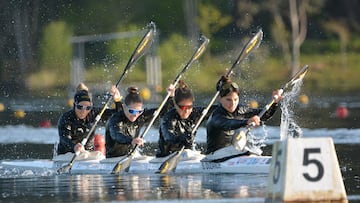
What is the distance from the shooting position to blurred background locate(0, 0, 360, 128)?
4534cm

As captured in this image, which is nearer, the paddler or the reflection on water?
the reflection on water

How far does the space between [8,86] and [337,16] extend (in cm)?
1636

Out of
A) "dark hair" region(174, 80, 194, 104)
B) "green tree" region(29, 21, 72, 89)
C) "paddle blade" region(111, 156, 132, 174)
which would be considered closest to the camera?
"paddle blade" region(111, 156, 132, 174)

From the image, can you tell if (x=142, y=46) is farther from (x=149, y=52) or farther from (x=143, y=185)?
(x=149, y=52)

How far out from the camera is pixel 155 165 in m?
19.3

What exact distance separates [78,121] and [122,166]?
1644mm

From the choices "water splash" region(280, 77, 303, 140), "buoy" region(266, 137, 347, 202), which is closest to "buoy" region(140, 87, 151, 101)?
"water splash" region(280, 77, 303, 140)

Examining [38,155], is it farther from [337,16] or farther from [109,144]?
[337,16]

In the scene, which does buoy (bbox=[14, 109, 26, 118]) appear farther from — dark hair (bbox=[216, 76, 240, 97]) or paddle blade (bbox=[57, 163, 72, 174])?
dark hair (bbox=[216, 76, 240, 97])

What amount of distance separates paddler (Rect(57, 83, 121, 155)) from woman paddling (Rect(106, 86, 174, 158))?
1.60ft

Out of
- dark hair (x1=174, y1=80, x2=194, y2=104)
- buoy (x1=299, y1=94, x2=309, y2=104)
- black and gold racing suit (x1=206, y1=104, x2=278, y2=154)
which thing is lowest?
black and gold racing suit (x1=206, y1=104, x2=278, y2=154)

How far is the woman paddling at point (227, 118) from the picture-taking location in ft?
61.6

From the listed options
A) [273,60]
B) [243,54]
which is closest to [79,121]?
[243,54]

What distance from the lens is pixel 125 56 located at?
46.8 meters
